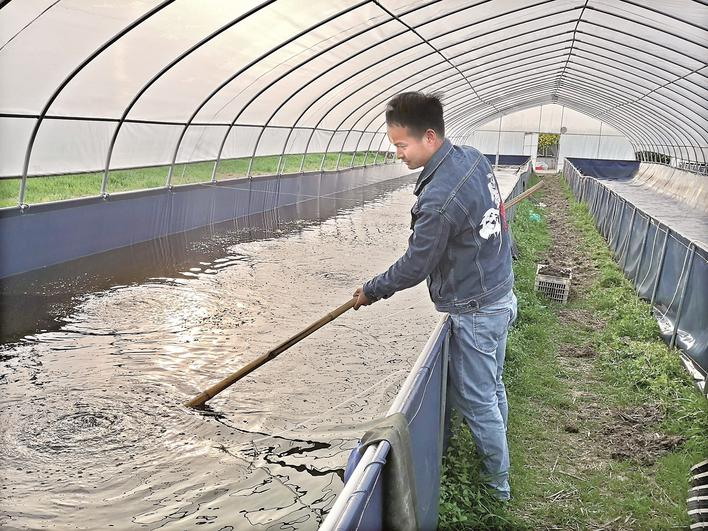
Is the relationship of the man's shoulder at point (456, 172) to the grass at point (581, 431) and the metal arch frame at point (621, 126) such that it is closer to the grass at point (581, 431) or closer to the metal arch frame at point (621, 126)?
the grass at point (581, 431)

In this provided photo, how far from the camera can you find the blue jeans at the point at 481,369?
376cm

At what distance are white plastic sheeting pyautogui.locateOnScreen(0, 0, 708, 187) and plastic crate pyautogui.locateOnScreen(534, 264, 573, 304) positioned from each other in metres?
5.85

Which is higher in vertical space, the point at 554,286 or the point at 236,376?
the point at 554,286

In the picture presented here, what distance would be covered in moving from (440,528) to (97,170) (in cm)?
1112

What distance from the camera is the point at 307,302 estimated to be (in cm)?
912

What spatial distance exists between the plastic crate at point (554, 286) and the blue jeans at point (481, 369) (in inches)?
219

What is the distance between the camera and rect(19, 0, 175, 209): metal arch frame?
9680mm

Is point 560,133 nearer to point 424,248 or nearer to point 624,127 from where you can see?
point 624,127

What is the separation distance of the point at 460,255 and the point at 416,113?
780mm

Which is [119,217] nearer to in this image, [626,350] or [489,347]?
[626,350]

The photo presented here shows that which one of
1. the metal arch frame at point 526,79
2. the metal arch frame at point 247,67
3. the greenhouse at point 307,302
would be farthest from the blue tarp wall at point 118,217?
the metal arch frame at point 526,79

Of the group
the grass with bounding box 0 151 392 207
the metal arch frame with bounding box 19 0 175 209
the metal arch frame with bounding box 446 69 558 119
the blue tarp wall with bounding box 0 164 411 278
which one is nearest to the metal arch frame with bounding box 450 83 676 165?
the metal arch frame with bounding box 446 69 558 119

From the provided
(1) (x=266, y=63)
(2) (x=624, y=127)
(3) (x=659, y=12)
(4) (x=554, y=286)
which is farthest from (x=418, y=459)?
(2) (x=624, y=127)

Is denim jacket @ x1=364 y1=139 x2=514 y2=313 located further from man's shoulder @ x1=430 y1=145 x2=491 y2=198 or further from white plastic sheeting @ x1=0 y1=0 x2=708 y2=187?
white plastic sheeting @ x1=0 y1=0 x2=708 y2=187
